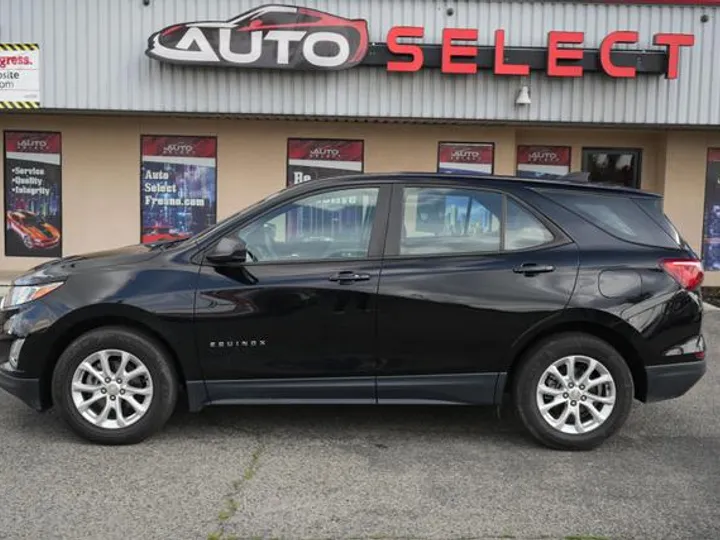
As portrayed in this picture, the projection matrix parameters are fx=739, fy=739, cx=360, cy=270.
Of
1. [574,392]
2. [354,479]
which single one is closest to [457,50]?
[574,392]

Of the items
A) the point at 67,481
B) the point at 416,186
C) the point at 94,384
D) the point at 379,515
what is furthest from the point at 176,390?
the point at 416,186

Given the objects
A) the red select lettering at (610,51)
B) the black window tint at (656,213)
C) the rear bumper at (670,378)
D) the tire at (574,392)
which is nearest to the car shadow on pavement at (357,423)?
the tire at (574,392)

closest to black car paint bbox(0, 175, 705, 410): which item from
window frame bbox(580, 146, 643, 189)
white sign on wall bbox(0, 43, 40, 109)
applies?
white sign on wall bbox(0, 43, 40, 109)

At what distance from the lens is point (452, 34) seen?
34.2ft

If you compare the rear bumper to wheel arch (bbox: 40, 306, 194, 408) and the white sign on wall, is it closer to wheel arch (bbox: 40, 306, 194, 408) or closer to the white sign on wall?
wheel arch (bbox: 40, 306, 194, 408)

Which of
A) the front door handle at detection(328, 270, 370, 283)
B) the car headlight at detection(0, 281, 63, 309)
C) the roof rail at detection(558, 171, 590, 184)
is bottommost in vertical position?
the car headlight at detection(0, 281, 63, 309)

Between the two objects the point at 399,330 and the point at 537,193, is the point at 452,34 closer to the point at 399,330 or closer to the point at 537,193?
the point at 537,193

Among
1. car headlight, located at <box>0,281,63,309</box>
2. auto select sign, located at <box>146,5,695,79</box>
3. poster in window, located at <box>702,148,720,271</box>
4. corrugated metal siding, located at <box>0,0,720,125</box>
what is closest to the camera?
car headlight, located at <box>0,281,63,309</box>

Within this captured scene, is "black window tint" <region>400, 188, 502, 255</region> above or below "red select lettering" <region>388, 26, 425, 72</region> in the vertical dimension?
below

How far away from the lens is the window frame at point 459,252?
15.4ft

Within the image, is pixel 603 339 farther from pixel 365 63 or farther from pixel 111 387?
pixel 365 63

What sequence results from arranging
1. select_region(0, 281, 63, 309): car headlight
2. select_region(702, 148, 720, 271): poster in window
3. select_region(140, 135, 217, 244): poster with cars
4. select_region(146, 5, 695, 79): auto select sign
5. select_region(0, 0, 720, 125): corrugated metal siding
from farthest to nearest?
select_region(702, 148, 720, 271): poster in window → select_region(140, 135, 217, 244): poster with cars → select_region(0, 0, 720, 125): corrugated metal siding → select_region(146, 5, 695, 79): auto select sign → select_region(0, 281, 63, 309): car headlight

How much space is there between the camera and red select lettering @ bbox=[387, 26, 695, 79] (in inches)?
411

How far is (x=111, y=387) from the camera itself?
461 cm
